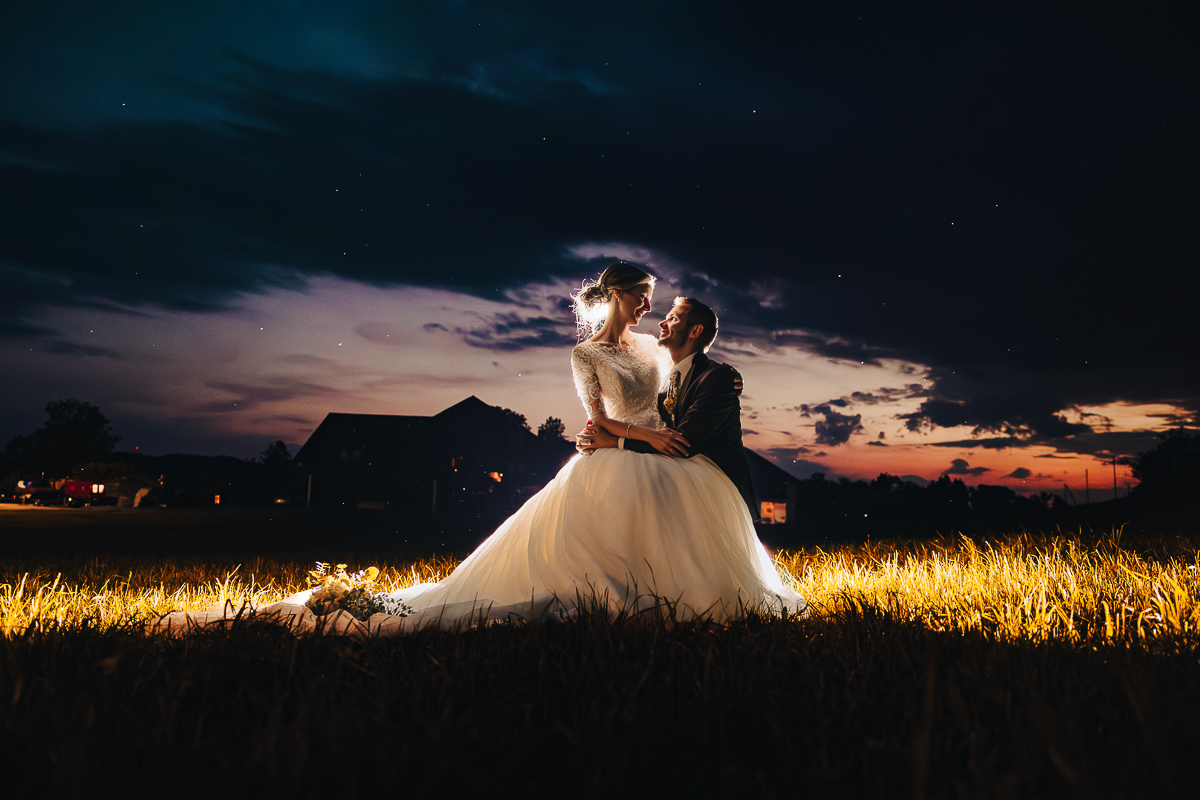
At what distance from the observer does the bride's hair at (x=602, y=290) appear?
16.7ft

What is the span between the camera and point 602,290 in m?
5.28

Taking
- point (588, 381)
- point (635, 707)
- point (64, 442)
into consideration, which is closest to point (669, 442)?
point (588, 381)

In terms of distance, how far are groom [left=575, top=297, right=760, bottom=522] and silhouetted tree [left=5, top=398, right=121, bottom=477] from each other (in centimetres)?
10806

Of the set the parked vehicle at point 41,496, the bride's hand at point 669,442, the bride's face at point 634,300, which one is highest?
the bride's face at point 634,300

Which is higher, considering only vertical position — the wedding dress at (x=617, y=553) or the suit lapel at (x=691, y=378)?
the suit lapel at (x=691, y=378)

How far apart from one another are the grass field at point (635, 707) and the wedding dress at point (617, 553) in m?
0.44

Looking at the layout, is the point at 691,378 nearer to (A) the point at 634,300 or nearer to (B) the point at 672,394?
(B) the point at 672,394

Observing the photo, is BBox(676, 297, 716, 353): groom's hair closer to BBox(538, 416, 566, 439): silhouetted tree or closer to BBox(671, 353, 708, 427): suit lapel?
BBox(671, 353, 708, 427): suit lapel

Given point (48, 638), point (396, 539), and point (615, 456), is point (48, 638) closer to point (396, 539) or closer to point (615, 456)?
point (615, 456)

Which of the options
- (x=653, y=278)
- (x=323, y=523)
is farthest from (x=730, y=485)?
(x=323, y=523)

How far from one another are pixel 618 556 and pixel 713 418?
1.28m

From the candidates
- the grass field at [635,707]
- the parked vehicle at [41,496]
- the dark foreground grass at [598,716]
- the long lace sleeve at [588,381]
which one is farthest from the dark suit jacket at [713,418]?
the parked vehicle at [41,496]

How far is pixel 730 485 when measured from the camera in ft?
15.4

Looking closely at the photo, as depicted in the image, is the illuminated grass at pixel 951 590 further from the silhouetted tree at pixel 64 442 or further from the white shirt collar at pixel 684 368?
the silhouetted tree at pixel 64 442
